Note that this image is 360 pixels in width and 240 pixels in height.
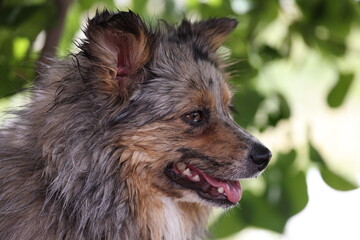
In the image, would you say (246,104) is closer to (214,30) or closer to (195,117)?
(214,30)

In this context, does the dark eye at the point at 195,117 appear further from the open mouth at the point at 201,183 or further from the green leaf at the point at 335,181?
the green leaf at the point at 335,181

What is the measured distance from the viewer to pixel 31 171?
3617 mm

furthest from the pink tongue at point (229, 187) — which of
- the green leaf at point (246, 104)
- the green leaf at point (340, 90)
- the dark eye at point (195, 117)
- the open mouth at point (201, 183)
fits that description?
the green leaf at point (340, 90)

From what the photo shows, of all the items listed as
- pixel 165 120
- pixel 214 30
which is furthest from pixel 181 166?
pixel 214 30

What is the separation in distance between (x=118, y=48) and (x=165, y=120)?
15.1 inches

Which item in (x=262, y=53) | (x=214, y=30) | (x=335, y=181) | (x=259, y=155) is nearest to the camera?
(x=259, y=155)

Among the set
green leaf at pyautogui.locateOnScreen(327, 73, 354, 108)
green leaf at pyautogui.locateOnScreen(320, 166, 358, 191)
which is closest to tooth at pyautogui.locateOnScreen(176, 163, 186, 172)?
green leaf at pyautogui.locateOnScreen(320, 166, 358, 191)

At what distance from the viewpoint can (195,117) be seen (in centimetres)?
365

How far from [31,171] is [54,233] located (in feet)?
0.98

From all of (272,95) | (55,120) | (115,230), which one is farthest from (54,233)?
(272,95)

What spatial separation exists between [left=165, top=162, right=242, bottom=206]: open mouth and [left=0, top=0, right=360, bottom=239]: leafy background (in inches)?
31.3

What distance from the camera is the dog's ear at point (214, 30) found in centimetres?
406

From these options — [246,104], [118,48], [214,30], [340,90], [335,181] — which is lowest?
[335,181]

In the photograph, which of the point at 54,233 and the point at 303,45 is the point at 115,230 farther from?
the point at 303,45
